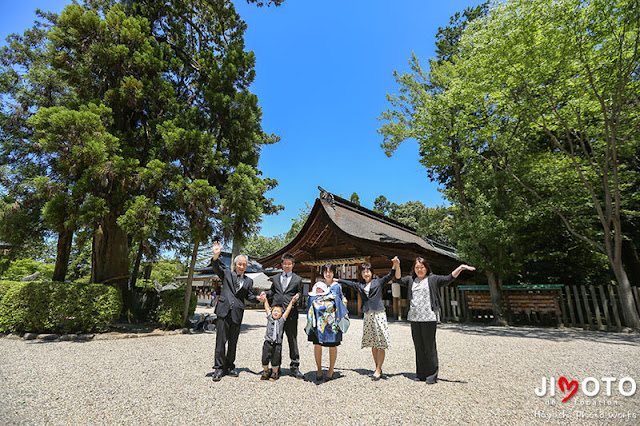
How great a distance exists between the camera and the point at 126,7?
9125mm

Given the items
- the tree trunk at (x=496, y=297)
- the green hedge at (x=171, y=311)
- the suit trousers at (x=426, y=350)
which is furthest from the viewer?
the tree trunk at (x=496, y=297)

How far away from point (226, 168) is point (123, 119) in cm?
324

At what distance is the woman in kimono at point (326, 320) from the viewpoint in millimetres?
3637

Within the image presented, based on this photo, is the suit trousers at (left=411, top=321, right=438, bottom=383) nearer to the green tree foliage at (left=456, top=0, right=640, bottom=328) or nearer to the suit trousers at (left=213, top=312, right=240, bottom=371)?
the suit trousers at (left=213, top=312, right=240, bottom=371)

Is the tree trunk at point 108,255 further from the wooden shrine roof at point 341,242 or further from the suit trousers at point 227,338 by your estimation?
the wooden shrine roof at point 341,242

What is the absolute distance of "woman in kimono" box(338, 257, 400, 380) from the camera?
3764 millimetres

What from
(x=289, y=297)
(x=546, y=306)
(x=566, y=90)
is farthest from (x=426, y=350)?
(x=566, y=90)

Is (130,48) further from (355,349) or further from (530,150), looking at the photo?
(530,150)

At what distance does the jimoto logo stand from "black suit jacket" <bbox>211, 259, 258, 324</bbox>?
3.64 meters

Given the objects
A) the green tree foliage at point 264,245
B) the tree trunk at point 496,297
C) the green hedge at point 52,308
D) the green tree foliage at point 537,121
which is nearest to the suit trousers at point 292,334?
the green hedge at point 52,308

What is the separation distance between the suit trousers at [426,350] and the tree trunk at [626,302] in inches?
327

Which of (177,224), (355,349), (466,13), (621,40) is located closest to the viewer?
(355,349)

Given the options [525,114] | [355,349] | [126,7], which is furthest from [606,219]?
[126,7]

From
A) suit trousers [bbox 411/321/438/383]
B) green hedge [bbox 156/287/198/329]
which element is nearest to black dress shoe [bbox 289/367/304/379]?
suit trousers [bbox 411/321/438/383]
